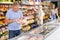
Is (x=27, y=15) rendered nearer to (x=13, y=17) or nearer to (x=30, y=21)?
(x=30, y=21)

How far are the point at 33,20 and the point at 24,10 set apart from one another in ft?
4.44

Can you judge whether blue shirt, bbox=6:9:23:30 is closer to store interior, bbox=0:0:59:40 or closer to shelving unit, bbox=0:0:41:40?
store interior, bbox=0:0:59:40

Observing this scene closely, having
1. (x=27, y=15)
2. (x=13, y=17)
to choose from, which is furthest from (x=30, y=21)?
(x=13, y=17)

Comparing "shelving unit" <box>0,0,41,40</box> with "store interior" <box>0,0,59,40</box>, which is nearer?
"store interior" <box>0,0,59,40</box>

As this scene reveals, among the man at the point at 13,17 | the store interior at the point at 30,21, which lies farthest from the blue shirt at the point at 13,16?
the store interior at the point at 30,21

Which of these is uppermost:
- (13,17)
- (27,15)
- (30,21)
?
(13,17)

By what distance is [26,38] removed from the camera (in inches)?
135

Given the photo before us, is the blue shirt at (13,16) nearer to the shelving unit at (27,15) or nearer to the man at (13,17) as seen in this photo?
the man at (13,17)

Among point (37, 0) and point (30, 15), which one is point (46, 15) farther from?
point (30, 15)

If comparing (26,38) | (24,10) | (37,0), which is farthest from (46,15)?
(26,38)

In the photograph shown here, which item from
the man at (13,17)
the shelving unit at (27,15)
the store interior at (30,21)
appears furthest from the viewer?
the shelving unit at (27,15)

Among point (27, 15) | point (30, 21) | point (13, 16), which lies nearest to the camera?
point (13, 16)

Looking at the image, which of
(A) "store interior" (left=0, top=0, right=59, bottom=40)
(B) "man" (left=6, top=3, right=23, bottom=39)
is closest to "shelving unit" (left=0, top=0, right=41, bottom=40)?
(A) "store interior" (left=0, top=0, right=59, bottom=40)

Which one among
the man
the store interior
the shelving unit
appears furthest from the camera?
the shelving unit
